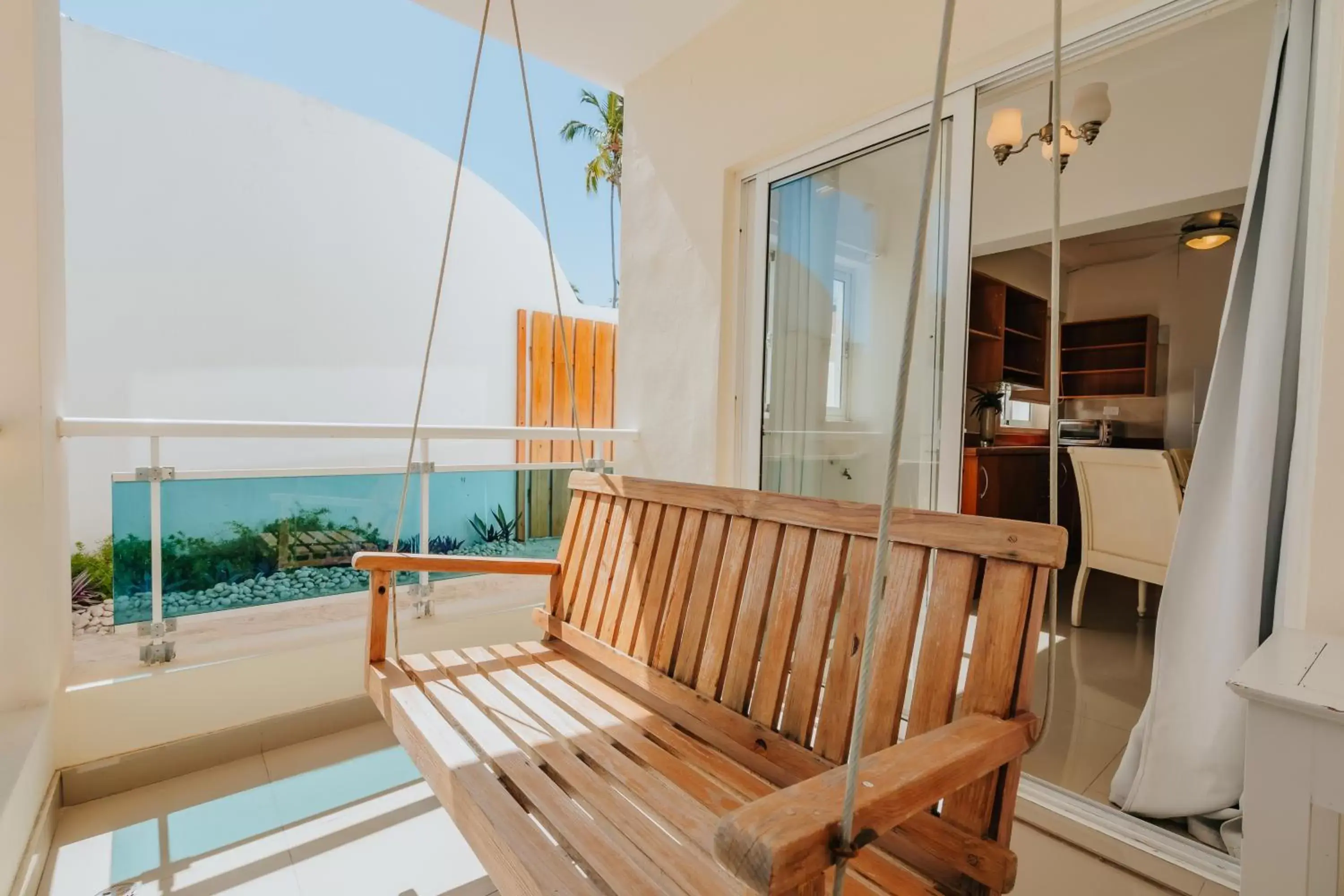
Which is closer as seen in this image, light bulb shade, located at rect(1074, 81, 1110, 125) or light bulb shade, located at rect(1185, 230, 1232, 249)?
light bulb shade, located at rect(1074, 81, 1110, 125)

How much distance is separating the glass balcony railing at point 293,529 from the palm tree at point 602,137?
24.7 ft

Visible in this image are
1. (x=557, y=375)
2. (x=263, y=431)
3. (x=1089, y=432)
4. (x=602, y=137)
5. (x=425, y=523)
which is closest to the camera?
(x=263, y=431)

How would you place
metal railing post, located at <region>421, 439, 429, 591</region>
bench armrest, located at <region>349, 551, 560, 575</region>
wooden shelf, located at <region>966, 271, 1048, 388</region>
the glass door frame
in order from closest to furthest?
bench armrest, located at <region>349, 551, 560, 575</region>
the glass door frame
metal railing post, located at <region>421, 439, 429, 591</region>
wooden shelf, located at <region>966, 271, 1048, 388</region>

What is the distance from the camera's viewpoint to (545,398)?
6.70 meters

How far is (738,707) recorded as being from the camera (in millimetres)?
1187

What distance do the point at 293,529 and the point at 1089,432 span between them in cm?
604

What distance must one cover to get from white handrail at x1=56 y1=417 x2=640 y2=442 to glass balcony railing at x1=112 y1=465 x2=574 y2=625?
0.16 meters

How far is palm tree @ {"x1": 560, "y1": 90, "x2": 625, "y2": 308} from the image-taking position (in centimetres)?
909

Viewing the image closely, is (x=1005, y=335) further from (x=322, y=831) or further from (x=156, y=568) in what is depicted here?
(x=156, y=568)

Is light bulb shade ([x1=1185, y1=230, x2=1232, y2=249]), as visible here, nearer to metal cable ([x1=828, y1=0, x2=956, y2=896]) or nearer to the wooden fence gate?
the wooden fence gate

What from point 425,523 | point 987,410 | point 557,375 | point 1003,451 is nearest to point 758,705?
point 425,523

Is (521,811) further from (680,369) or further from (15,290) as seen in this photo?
(680,369)

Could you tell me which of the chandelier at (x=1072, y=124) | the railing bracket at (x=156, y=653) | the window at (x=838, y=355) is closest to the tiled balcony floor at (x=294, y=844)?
the railing bracket at (x=156, y=653)

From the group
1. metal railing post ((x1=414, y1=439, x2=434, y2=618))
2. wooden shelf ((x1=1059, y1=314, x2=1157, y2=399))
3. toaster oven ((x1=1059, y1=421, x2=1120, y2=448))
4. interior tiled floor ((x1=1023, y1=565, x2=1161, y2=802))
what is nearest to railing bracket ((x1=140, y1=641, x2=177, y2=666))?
metal railing post ((x1=414, y1=439, x2=434, y2=618))
